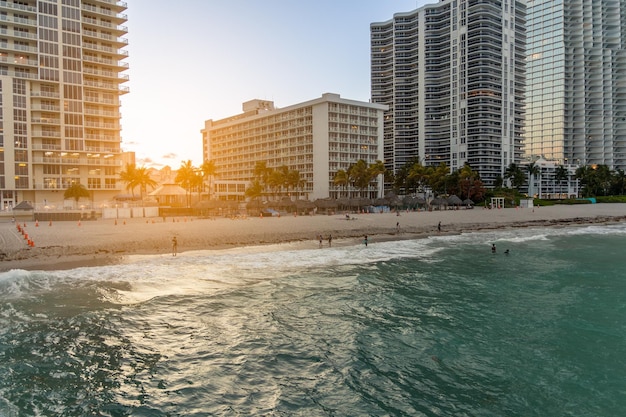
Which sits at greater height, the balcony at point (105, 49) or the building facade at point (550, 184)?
the balcony at point (105, 49)

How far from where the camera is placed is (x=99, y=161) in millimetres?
77812

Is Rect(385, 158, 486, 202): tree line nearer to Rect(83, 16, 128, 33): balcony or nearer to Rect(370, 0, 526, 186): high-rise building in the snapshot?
Rect(370, 0, 526, 186): high-rise building

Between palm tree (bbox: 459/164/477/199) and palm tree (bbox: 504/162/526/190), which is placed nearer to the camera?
palm tree (bbox: 459/164/477/199)

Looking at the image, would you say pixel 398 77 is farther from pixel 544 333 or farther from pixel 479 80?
pixel 544 333

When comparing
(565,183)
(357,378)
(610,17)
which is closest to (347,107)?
(565,183)

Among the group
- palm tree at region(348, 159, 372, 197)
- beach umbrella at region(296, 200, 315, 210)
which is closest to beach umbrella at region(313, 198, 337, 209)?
beach umbrella at region(296, 200, 315, 210)

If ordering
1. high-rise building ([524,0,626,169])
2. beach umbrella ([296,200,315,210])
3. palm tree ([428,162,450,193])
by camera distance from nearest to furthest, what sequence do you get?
beach umbrella ([296,200,315,210]) → palm tree ([428,162,450,193]) → high-rise building ([524,0,626,169])

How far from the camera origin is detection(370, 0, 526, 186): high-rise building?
4739 inches

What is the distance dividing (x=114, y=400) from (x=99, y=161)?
76.8 meters

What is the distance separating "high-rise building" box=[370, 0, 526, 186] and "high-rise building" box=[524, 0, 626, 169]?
30663 millimetres

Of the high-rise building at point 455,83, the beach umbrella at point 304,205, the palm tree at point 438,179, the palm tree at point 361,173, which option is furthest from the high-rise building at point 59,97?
the high-rise building at point 455,83

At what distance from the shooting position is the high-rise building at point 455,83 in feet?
395

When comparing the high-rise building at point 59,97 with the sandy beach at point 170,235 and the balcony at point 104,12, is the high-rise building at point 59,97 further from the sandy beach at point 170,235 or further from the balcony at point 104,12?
the sandy beach at point 170,235

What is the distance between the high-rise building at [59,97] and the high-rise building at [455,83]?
78.5m
